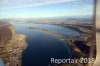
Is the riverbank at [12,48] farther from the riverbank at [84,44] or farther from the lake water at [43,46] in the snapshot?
the riverbank at [84,44]

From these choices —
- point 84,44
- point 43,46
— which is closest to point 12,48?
point 43,46

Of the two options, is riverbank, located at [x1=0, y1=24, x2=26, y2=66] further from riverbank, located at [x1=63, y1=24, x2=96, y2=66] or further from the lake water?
riverbank, located at [x1=63, y1=24, x2=96, y2=66]

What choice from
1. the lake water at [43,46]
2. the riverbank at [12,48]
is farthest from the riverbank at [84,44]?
the riverbank at [12,48]

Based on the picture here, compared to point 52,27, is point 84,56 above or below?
below

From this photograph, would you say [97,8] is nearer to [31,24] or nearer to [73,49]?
[73,49]

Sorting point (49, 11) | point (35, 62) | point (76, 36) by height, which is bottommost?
point (35, 62)

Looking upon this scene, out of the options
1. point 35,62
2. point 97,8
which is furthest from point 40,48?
point 97,8
